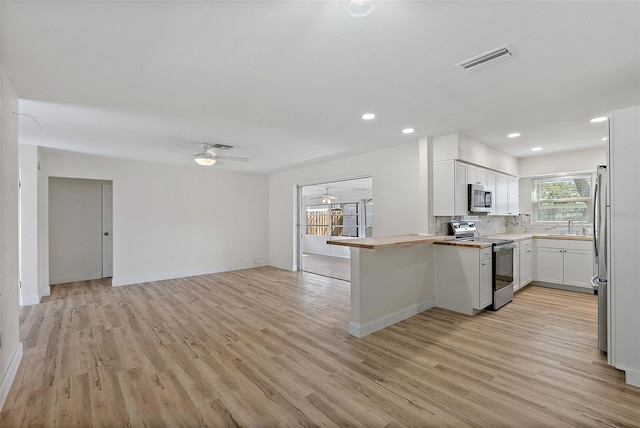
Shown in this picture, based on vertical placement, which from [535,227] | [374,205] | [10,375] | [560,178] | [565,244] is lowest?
[10,375]

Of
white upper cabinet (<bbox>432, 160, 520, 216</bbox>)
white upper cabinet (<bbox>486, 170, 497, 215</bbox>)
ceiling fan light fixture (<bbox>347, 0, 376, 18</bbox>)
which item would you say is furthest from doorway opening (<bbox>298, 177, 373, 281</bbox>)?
ceiling fan light fixture (<bbox>347, 0, 376, 18</bbox>)

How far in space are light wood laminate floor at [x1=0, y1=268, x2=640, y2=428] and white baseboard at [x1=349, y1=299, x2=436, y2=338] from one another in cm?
8

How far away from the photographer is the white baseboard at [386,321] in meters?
3.21

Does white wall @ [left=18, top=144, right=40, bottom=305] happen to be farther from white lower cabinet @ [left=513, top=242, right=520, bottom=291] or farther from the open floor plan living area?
white lower cabinet @ [left=513, top=242, right=520, bottom=291]

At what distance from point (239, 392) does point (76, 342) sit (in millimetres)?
2216

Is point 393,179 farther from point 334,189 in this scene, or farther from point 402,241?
point 334,189

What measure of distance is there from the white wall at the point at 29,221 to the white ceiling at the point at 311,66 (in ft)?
2.86

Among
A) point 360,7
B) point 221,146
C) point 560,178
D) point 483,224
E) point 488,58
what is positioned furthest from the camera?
point 560,178

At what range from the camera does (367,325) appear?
10.7 feet

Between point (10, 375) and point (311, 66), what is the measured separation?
3431mm

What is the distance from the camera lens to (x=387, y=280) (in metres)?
3.55

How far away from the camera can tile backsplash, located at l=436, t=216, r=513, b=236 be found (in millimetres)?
4676

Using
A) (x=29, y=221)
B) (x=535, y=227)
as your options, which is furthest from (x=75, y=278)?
(x=535, y=227)

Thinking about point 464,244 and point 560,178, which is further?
point 560,178
